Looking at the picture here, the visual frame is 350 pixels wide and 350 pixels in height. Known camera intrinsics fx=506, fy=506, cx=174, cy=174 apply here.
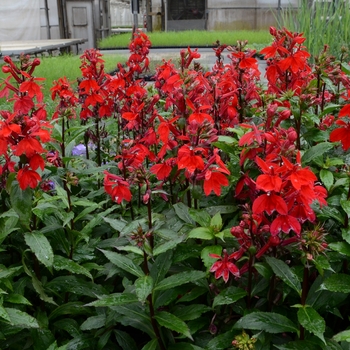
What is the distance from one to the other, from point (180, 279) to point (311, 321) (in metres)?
0.26

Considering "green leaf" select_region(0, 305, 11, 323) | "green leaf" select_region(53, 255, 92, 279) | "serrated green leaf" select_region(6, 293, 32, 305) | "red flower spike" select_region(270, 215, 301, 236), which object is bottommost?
"serrated green leaf" select_region(6, 293, 32, 305)

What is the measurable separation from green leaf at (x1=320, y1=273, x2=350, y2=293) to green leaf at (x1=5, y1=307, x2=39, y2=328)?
23.2 inches

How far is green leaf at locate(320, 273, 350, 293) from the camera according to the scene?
99 cm

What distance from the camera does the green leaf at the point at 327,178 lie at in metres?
1.16

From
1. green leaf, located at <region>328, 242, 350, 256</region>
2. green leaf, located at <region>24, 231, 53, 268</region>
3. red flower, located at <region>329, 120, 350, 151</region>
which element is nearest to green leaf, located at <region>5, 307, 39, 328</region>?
green leaf, located at <region>24, 231, 53, 268</region>

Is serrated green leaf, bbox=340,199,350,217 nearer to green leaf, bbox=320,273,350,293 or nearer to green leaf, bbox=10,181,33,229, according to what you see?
green leaf, bbox=320,273,350,293

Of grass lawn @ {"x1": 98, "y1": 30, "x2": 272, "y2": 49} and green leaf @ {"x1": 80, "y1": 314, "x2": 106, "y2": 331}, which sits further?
grass lawn @ {"x1": 98, "y1": 30, "x2": 272, "y2": 49}

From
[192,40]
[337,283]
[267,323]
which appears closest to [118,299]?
[267,323]

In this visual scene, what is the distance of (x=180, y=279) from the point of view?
3.33 feet

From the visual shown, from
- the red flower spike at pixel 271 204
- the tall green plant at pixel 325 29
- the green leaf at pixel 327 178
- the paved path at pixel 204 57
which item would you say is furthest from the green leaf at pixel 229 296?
the paved path at pixel 204 57

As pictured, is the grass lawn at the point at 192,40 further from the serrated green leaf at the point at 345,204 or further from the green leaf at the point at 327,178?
the serrated green leaf at the point at 345,204

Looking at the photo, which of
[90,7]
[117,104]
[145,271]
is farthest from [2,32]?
[145,271]

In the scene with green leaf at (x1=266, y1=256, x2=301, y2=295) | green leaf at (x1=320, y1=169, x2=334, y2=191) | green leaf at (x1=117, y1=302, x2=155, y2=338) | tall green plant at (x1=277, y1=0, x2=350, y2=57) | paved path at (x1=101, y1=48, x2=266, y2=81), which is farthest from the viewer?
paved path at (x1=101, y1=48, x2=266, y2=81)

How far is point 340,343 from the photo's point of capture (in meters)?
1.03
